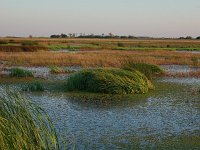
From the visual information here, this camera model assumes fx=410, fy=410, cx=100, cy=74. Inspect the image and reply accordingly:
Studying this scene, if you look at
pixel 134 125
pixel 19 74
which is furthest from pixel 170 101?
pixel 19 74

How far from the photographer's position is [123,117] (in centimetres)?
1155

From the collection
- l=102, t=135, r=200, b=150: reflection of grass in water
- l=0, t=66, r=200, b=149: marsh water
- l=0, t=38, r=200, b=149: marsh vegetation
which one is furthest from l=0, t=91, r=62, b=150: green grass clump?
l=102, t=135, r=200, b=150: reflection of grass in water

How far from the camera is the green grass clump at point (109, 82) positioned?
1596 cm

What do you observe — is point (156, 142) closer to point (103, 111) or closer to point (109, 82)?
point (103, 111)

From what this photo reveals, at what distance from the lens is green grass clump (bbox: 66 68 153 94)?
52.4 feet

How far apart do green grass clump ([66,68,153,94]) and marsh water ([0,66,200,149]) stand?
574 millimetres

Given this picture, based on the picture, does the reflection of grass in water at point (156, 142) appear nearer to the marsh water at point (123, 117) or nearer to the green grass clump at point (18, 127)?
the marsh water at point (123, 117)

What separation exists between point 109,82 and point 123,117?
4690 mm

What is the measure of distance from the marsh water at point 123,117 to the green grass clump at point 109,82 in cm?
57

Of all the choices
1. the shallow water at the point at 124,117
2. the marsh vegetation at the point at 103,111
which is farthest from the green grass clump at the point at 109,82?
the shallow water at the point at 124,117

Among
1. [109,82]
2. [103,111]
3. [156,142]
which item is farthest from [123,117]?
[109,82]

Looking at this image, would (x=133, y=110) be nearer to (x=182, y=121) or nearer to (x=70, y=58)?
(x=182, y=121)

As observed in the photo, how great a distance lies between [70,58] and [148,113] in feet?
66.7

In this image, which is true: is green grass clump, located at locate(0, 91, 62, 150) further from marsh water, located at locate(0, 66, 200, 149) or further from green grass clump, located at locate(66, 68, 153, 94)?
green grass clump, located at locate(66, 68, 153, 94)
